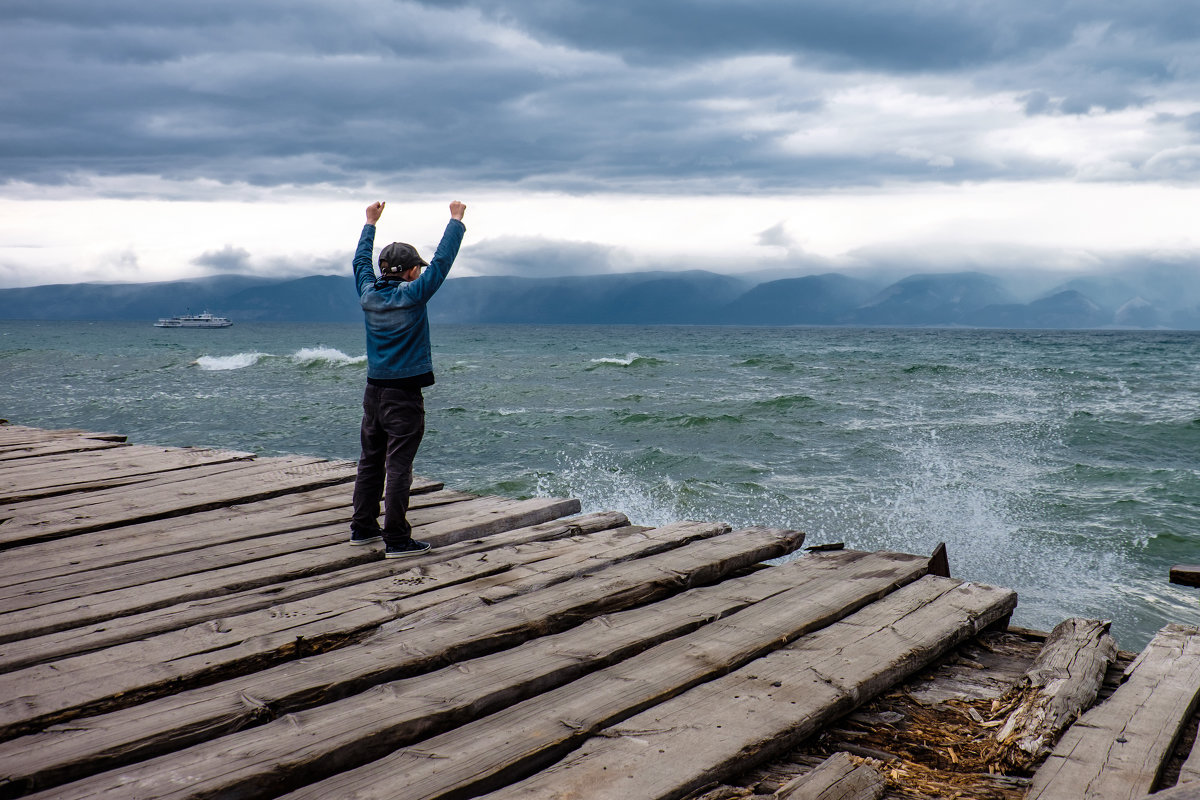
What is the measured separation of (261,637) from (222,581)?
0.82 m

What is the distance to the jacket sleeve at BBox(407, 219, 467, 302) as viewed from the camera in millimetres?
4078

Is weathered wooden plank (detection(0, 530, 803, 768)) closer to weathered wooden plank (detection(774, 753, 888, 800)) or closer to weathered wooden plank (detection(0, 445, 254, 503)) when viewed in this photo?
weathered wooden plank (detection(774, 753, 888, 800))

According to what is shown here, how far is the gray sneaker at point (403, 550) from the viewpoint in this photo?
416 cm

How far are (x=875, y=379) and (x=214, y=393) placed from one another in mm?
25134

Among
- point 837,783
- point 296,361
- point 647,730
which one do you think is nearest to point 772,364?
point 296,361

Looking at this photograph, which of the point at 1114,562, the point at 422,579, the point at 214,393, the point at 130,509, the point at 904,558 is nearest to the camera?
the point at 422,579

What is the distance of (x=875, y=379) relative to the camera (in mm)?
34375

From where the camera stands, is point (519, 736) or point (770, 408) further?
point (770, 408)

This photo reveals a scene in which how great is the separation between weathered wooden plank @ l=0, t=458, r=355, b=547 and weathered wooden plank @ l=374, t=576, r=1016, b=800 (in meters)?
3.39

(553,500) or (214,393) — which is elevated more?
(553,500)

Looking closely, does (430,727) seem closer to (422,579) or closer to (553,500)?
(422,579)

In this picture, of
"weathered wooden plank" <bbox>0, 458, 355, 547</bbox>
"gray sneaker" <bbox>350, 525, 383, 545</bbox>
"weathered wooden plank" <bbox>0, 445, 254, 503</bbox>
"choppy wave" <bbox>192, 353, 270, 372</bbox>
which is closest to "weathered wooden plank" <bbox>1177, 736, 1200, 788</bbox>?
"gray sneaker" <bbox>350, 525, 383, 545</bbox>

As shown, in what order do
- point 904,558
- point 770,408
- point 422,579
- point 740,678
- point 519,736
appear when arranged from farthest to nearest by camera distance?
point 770,408 → point 904,558 → point 422,579 → point 740,678 → point 519,736

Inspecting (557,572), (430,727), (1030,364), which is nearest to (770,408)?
(557,572)
